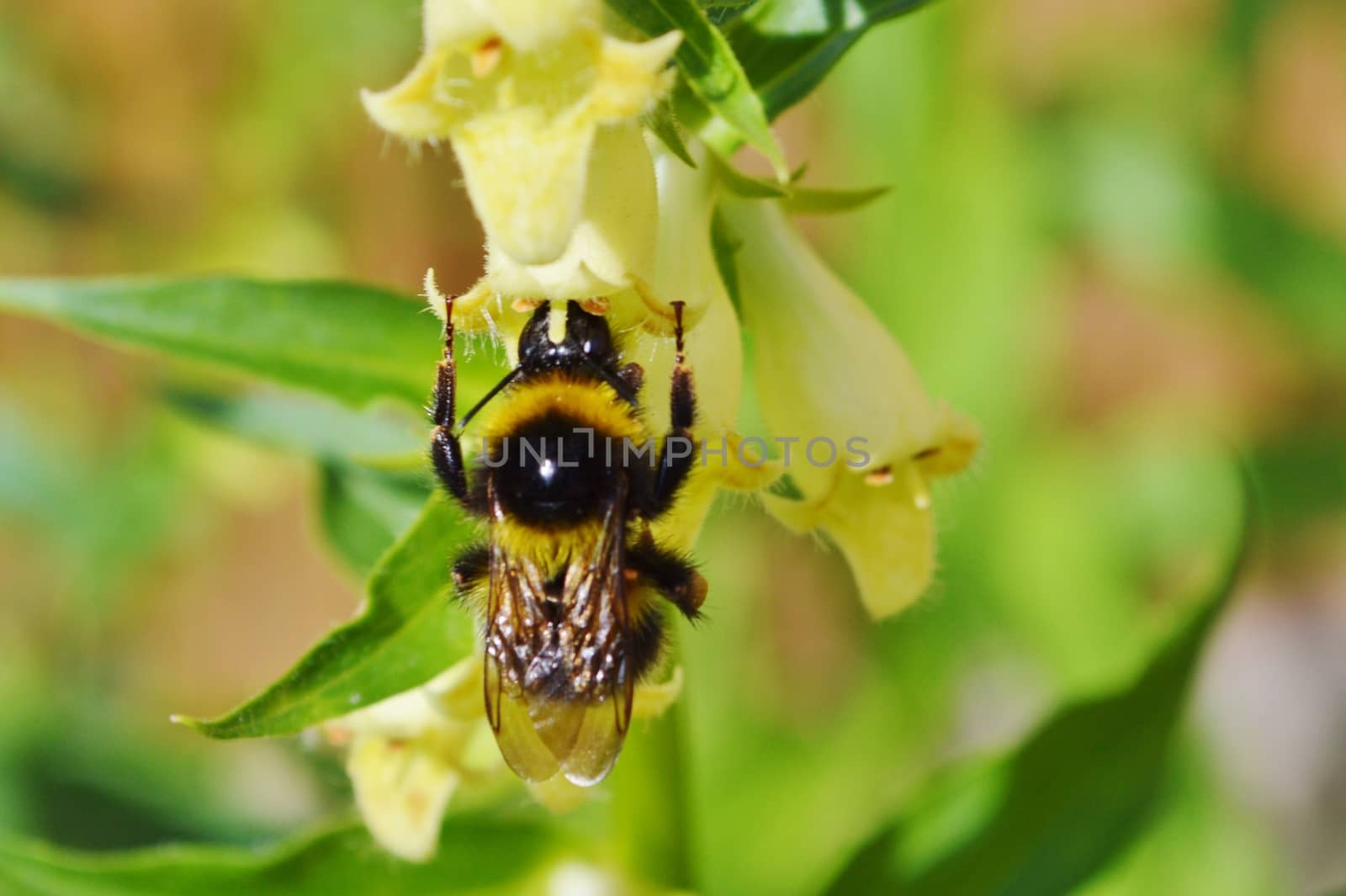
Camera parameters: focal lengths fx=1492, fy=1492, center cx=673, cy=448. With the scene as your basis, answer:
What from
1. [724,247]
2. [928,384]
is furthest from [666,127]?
[928,384]

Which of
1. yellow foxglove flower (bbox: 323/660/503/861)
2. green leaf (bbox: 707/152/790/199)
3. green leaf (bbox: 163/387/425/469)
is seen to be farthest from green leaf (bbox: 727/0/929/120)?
green leaf (bbox: 163/387/425/469)

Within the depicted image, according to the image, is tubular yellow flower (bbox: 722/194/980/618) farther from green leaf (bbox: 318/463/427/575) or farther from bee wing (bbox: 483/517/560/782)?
green leaf (bbox: 318/463/427/575)

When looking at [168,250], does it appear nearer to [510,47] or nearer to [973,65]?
[973,65]

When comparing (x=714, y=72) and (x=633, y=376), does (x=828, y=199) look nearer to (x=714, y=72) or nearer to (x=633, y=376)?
(x=633, y=376)

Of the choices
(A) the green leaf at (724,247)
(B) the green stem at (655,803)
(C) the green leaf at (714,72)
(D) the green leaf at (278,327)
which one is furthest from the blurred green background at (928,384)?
(C) the green leaf at (714,72)

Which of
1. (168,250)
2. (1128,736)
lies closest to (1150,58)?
(168,250)
